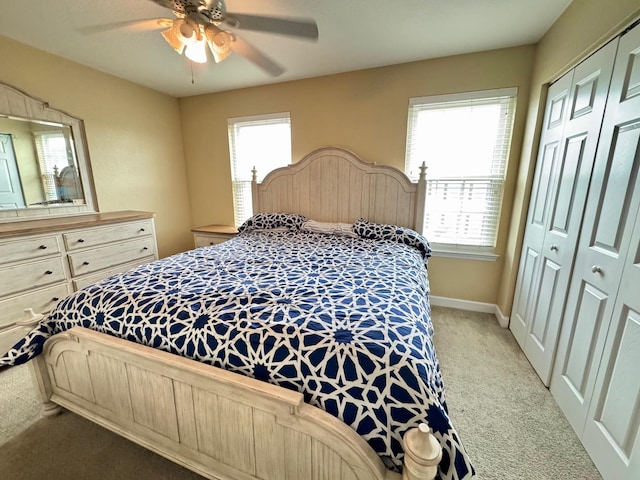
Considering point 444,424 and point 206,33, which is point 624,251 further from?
point 206,33

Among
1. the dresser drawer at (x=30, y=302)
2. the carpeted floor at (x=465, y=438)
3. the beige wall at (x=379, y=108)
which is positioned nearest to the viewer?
the carpeted floor at (x=465, y=438)

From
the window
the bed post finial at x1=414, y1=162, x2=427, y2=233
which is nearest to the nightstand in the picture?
the window

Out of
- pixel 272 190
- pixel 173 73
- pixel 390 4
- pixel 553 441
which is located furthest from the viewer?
pixel 272 190

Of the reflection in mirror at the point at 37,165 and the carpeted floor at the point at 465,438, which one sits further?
the reflection in mirror at the point at 37,165

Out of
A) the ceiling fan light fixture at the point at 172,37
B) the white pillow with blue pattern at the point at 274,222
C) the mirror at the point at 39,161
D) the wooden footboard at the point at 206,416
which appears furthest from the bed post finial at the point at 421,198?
the mirror at the point at 39,161

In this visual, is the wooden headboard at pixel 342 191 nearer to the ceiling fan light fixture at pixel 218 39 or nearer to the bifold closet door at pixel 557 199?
the bifold closet door at pixel 557 199

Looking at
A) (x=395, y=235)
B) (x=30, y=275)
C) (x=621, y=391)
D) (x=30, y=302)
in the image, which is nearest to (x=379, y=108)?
(x=395, y=235)

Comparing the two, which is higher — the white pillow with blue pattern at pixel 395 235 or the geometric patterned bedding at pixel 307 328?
the white pillow with blue pattern at pixel 395 235

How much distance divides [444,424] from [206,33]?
2.12 meters

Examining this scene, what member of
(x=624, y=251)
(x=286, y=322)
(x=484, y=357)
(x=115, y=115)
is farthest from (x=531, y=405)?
(x=115, y=115)

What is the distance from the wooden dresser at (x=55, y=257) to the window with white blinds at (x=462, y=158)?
2.92 m

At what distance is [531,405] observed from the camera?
65.2 inches

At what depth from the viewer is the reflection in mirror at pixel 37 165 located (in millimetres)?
2205

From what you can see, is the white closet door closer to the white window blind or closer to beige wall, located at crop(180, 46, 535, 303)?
beige wall, located at crop(180, 46, 535, 303)
